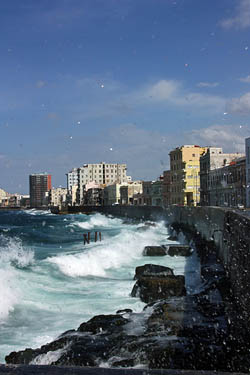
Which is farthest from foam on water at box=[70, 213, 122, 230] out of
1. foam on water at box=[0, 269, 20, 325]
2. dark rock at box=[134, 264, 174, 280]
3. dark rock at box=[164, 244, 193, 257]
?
dark rock at box=[134, 264, 174, 280]

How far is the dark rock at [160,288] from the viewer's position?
11430mm

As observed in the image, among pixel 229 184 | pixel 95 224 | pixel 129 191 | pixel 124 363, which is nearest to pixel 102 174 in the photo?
pixel 129 191

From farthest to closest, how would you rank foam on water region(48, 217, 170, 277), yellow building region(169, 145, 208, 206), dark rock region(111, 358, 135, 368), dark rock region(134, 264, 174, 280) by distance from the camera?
yellow building region(169, 145, 208, 206)
foam on water region(48, 217, 170, 277)
dark rock region(134, 264, 174, 280)
dark rock region(111, 358, 135, 368)

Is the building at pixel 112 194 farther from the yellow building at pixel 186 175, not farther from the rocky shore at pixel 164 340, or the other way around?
the rocky shore at pixel 164 340

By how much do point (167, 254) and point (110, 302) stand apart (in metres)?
9.61

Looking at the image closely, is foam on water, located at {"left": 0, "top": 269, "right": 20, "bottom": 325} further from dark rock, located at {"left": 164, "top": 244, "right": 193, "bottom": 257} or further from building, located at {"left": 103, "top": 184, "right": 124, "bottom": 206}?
building, located at {"left": 103, "top": 184, "right": 124, "bottom": 206}

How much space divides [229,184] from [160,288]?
46.0m

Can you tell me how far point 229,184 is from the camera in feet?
182

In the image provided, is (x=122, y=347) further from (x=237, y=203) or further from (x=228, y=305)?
(x=237, y=203)

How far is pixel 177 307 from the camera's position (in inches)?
366

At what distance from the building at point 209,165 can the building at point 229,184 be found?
811 mm

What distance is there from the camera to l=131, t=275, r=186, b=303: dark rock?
11.4 m

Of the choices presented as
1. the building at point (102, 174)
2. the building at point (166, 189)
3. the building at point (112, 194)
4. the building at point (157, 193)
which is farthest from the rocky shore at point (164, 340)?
the building at point (102, 174)

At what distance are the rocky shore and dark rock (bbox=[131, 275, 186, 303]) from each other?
104cm
